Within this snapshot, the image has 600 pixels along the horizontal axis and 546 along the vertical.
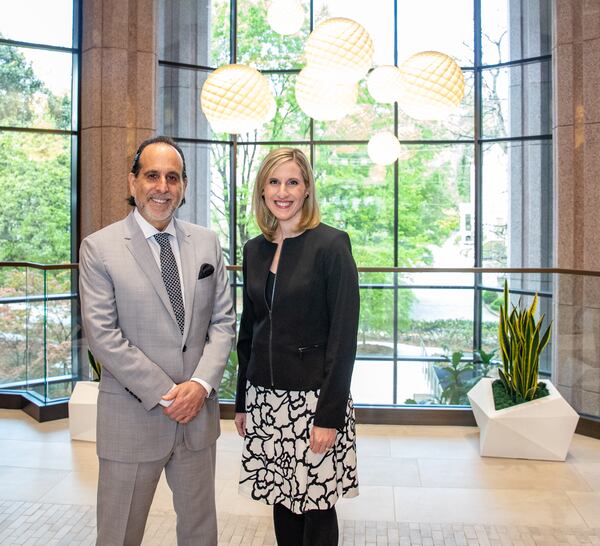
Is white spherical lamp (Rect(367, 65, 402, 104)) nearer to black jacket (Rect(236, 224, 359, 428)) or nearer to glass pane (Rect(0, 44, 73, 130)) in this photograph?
black jacket (Rect(236, 224, 359, 428))

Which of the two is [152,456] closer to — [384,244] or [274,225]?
[274,225]

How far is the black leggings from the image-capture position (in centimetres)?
236

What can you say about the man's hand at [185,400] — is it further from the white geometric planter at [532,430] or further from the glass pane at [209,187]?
the glass pane at [209,187]

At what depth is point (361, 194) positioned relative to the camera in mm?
9422

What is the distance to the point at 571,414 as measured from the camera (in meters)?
4.26

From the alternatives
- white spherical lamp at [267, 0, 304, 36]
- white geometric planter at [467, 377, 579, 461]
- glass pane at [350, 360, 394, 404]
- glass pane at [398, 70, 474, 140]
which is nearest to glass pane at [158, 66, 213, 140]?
glass pane at [398, 70, 474, 140]

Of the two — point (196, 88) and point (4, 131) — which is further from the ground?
point (196, 88)

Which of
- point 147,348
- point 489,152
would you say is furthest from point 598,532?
point 489,152

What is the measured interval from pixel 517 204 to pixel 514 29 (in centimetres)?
217

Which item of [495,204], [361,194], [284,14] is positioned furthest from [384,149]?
[361,194]

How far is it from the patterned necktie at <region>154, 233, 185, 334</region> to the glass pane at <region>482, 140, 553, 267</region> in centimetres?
648

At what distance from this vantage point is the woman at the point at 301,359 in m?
2.28

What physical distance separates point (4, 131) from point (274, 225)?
242 inches

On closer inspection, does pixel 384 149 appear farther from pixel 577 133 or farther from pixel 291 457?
pixel 291 457
